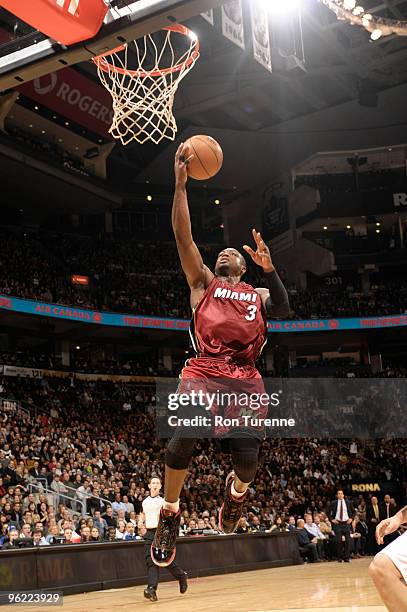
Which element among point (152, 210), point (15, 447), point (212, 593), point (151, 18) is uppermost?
point (152, 210)

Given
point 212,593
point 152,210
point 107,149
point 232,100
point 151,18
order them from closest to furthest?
point 151,18 → point 212,593 → point 232,100 → point 107,149 → point 152,210

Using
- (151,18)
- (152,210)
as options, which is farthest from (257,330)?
(152,210)

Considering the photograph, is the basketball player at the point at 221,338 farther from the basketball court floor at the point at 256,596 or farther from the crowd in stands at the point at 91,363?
the crowd in stands at the point at 91,363

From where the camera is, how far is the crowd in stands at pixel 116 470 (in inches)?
566

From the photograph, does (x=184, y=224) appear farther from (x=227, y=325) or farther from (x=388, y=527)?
(x=388, y=527)

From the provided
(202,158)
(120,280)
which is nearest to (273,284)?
(202,158)

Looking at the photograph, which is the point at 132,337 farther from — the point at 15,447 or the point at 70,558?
the point at 70,558

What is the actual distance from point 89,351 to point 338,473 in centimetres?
1202

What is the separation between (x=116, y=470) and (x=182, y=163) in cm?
1565

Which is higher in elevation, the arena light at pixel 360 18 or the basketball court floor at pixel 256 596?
the arena light at pixel 360 18

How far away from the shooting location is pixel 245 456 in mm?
4781

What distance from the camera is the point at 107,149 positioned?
31.2 meters

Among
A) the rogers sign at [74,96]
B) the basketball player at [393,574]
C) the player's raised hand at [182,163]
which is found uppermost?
the rogers sign at [74,96]

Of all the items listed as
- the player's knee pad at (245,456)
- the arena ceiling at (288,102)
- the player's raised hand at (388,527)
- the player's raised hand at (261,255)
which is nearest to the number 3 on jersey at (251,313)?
the player's raised hand at (261,255)
